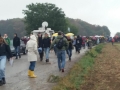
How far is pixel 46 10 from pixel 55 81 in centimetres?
7549

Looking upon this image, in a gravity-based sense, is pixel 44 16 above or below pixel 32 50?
above

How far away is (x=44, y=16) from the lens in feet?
275

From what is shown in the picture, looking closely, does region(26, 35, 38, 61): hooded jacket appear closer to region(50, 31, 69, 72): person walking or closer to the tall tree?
region(50, 31, 69, 72): person walking

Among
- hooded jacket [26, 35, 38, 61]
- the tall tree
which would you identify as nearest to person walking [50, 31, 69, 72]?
hooded jacket [26, 35, 38, 61]

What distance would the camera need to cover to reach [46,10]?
8556cm

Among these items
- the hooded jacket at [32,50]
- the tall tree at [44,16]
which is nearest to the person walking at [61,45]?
the hooded jacket at [32,50]

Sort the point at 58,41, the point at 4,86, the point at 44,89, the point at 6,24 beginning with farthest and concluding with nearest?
the point at 6,24
the point at 58,41
the point at 4,86
the point at 44,89

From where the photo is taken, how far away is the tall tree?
81.0 m

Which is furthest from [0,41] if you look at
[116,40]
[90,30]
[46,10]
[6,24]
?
[90,30]

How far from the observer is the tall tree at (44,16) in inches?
3189

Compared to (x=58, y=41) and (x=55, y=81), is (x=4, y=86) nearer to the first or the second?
(x=55, y=81)

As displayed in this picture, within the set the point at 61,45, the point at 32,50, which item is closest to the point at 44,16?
the point at 61,45

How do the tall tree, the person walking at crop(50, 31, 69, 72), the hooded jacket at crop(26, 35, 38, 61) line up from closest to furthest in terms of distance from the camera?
the hooded jacket at crop(26, 35, 38, 61) < the person walking at crop(50, 31, 69, 72) < the tall tree

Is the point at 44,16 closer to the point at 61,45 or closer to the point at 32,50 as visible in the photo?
the point at 61,45
